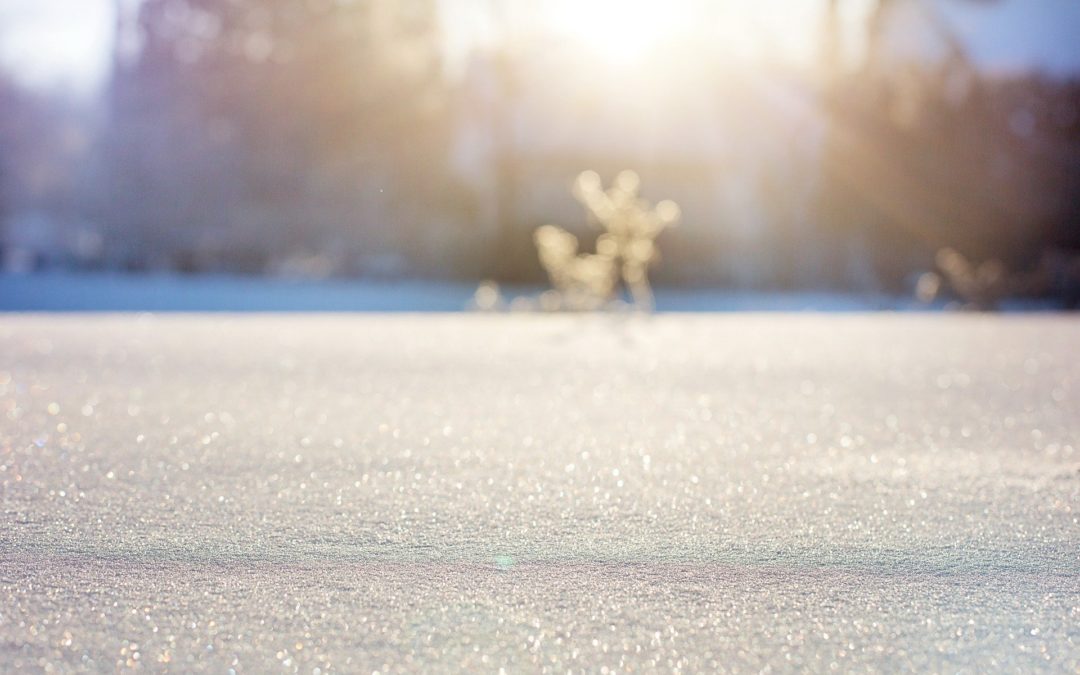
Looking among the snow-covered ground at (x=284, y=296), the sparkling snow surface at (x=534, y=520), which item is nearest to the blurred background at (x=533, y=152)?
the snow-covered ground at (x=284, y=296)

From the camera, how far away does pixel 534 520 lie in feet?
9.61

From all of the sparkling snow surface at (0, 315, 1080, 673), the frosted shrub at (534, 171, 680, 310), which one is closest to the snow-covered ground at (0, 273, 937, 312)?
the frosted shrub at (534, 171, 680, 310)

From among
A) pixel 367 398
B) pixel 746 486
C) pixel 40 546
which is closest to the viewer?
pixel 40 546

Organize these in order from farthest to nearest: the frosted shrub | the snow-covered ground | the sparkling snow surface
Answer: the frosted shrub, the snow-covered ground, the sparkling snow surface

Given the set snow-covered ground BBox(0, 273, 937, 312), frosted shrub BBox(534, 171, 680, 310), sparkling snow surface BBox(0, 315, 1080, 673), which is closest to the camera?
sparkling snow surface BBox(0, 315, 1080, 673)

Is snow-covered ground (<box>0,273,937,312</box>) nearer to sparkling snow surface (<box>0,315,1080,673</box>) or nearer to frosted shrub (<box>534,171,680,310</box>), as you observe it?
Answer: frosted shrub (<box>534,171,680,310</box>)

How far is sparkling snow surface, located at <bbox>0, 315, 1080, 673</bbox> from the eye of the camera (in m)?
2.01

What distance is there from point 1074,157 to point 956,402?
13.9 meters

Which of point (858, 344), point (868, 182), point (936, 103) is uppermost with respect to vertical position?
point (936, 103)

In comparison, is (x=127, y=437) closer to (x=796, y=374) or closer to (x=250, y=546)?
(x=250, y=546)

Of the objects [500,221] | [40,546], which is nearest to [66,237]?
[500,221]

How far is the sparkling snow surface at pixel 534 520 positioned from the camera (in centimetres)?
201

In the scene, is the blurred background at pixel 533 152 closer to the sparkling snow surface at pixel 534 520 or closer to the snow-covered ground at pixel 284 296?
the snow-covered ground at pixel 284 296

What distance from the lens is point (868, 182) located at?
1684 centimetres
